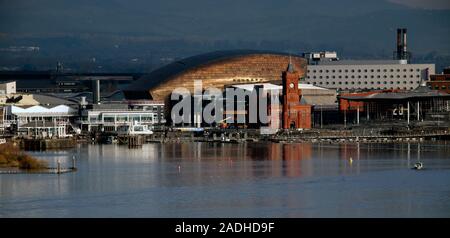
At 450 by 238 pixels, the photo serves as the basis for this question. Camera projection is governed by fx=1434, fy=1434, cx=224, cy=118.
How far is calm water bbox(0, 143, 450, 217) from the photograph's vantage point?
32312mm

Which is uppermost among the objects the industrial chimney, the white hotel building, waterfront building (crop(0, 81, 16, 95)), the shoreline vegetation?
the industrial chimney

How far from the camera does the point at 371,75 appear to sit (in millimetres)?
94000

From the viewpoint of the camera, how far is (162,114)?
8088cm

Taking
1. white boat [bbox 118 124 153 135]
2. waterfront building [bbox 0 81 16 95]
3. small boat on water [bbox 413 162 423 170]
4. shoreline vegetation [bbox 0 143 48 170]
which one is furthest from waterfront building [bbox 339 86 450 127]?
shoreline vegetation [bbox 0 143 48 170]

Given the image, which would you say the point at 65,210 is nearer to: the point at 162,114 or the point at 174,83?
the point at 162,114

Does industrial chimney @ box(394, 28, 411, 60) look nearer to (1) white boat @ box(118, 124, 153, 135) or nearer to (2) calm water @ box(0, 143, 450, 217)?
(1) white boat @ box(118, 124, 153, 135)

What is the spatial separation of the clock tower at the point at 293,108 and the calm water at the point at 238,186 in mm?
18972

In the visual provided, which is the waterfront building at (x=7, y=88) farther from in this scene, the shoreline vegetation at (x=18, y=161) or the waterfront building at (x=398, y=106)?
the shoreline vegetation at (x=18, y=161)

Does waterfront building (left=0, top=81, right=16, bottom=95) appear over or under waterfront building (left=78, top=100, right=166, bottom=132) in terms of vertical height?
over

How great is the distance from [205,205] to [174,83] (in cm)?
5316

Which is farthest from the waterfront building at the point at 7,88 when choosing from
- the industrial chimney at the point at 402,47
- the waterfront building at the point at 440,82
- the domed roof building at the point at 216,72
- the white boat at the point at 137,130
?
the industrial chimney at the point at 402,47

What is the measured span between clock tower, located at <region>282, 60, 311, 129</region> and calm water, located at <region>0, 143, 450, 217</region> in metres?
19.0
